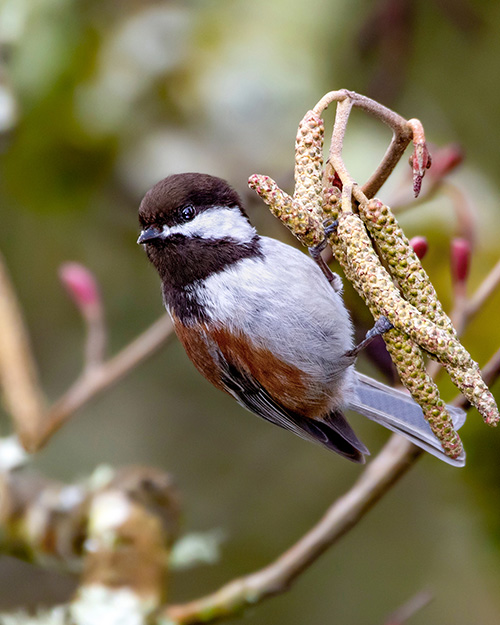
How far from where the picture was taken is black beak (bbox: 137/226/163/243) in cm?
160

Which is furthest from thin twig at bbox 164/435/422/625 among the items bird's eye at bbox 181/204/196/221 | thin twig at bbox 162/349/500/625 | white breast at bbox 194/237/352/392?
bird's eye at bbox 181/204/196/221

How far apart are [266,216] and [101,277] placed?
1.06 m

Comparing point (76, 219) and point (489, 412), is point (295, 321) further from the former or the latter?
point (76, 219)

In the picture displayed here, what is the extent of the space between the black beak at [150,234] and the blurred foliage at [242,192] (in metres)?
0.48

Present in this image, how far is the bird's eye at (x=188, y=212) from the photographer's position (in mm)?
1634

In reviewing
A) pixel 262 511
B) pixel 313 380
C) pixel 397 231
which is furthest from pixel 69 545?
pixel 262 511

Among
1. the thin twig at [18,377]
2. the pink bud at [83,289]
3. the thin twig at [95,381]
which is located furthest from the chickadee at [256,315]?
the thin twig at [18,377]

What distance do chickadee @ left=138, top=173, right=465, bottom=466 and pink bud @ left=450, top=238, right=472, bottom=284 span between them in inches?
12.1

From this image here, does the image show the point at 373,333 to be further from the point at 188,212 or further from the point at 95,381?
the point at 95,381

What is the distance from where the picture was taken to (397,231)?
1.06m

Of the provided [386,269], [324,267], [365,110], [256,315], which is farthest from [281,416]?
[365,110]

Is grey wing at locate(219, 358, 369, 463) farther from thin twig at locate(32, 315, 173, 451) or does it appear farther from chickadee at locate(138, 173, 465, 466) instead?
thin twig at locate(32, 315, 173, 451)

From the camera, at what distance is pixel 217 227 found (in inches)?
66.7

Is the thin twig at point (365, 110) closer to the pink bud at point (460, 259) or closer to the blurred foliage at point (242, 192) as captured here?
the pink bud at point (460, 259)
